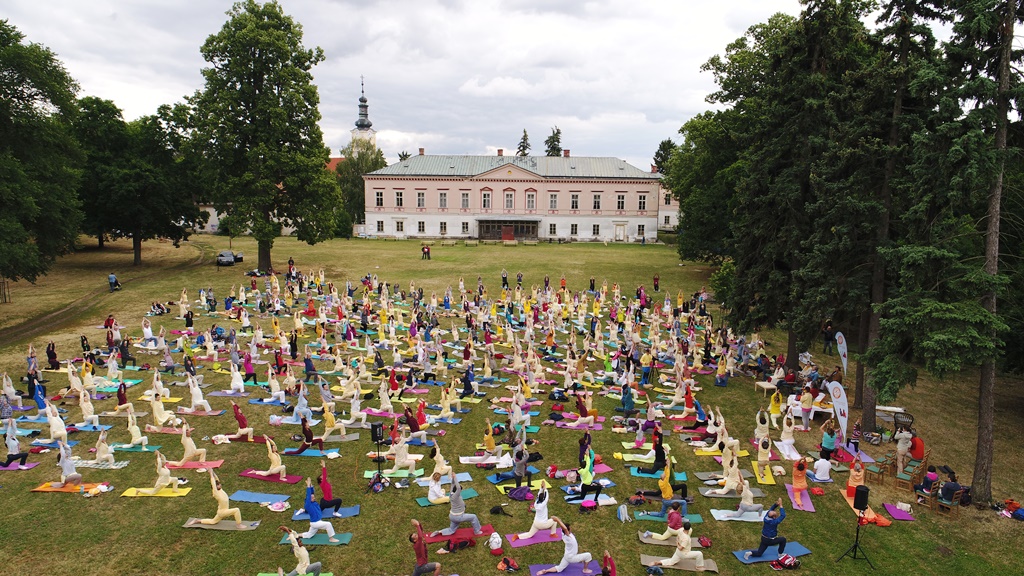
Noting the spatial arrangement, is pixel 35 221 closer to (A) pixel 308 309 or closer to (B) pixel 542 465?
(A) pixel 308 309

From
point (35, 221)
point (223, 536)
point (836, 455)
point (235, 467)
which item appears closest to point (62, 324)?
point (35, 221)

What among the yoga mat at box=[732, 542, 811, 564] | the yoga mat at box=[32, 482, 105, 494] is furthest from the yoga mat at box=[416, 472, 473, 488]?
the yoga mat at box=[32, 482, 105, 494]

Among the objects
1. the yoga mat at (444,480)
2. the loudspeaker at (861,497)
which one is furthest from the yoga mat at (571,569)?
the loudspeaker at (861,497)

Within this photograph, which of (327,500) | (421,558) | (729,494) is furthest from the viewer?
(729,494)

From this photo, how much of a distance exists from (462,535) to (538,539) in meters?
1.58

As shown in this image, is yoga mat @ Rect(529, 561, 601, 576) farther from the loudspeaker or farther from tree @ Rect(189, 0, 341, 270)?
tree @ Rect(189, 0, 341, 270)

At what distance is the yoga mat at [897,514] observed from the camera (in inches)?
484

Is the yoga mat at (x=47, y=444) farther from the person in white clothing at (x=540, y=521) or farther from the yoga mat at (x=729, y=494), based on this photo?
the yoga mat at (x=729, y=494)

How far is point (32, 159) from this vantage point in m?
27.8

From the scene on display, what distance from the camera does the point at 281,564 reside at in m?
10.5

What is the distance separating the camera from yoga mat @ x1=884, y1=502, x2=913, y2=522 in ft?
40.4

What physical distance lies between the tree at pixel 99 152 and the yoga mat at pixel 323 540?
39792 millimetres

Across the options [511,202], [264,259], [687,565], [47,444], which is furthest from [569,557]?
[511,202]

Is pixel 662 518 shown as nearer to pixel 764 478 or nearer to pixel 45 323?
pixel 764 478
